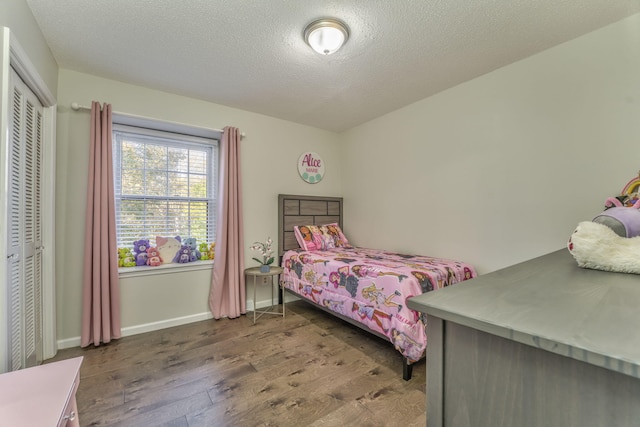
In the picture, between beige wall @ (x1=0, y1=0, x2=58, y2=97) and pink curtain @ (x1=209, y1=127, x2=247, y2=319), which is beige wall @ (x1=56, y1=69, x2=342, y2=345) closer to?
pink curtain @ (x1=209, y1=127, x2=247, y2=319)

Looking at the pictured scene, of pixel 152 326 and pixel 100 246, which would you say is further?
pixel 152 326

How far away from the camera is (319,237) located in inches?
137

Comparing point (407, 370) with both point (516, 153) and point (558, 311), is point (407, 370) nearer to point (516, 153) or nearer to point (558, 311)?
point (558, 311)

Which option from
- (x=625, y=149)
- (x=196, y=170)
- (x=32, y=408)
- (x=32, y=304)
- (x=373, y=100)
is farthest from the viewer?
(x=196, y=170)

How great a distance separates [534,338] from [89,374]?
2.66 m

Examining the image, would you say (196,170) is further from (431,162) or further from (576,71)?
(576,71)

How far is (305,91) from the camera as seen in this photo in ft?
8.97

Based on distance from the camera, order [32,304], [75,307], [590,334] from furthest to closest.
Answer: [75,307] < [32,304] < [590,334]

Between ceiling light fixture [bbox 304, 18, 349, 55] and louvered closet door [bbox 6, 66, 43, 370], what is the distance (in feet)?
5.85

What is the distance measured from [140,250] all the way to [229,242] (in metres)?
0.88

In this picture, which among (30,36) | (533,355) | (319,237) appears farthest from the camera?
(319,237)

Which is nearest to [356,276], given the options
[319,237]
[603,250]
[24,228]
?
[319,237]

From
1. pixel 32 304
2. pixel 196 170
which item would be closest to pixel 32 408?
pixel 32 304

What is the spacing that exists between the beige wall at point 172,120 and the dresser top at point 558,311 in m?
2.86
